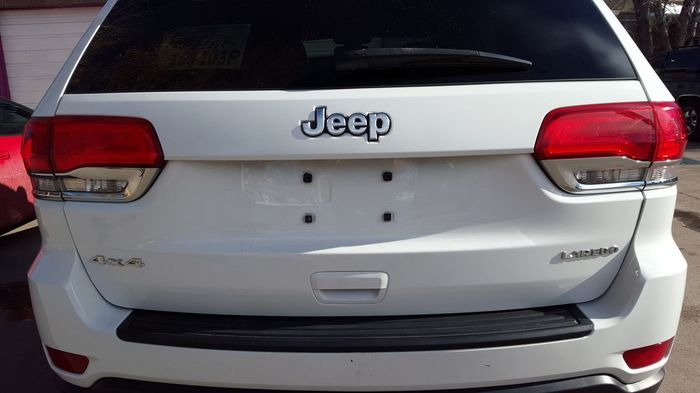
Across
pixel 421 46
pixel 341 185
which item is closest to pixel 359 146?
pixel 341 185

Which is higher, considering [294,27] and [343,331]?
[294,27]

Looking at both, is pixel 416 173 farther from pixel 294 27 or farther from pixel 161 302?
pixel 161 302

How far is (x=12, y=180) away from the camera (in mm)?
4715

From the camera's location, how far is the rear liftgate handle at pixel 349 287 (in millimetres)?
1754

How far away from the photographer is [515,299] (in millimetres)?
1787

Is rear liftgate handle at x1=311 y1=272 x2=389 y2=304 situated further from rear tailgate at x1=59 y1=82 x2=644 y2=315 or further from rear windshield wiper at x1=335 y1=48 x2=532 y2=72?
rear windshield wiper at x1=335 y1=48 x2=532 y2=72

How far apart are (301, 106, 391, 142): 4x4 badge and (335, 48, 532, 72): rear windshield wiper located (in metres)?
0.18

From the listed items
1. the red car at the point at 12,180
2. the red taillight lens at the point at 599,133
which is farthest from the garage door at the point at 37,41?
the red taillight lens at the point at 599,133

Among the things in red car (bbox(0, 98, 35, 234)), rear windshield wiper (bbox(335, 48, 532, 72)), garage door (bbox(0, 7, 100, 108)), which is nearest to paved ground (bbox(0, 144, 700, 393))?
red car (bbox(0, 98, 35, 234))

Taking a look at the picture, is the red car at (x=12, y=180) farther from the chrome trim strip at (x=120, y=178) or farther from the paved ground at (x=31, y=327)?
the chrome trim strip at (x=120, y=178)

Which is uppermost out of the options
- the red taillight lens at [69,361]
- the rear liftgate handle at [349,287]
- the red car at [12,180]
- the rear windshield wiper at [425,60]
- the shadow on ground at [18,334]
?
the rear windshield wiper at [425,60]

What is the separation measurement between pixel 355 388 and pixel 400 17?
1202 millimetres

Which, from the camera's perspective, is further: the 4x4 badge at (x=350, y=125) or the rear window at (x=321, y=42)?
the rear window at (x=321, y=42)

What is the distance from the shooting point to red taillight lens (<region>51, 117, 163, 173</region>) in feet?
5.69
